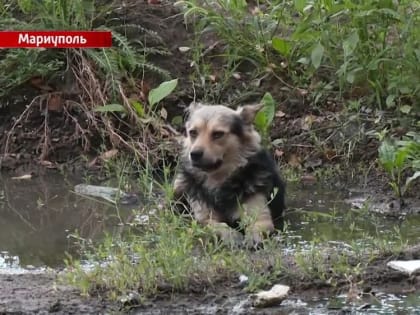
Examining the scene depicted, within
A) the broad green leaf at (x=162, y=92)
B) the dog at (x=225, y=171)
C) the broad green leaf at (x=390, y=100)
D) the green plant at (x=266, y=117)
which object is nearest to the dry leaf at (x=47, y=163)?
the broad green leaf at (x=162, y=92)

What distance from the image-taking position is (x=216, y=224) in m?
6.00

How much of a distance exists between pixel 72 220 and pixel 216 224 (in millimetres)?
1314

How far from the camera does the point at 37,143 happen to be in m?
8.77

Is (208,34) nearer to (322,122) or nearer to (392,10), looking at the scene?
(322,122)

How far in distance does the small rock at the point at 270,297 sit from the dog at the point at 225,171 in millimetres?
1673

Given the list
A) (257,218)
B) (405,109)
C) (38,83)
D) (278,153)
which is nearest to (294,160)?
(278,153)

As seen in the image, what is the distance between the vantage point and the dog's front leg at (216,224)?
573 centimetres

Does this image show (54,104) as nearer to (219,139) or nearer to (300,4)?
(300,4)

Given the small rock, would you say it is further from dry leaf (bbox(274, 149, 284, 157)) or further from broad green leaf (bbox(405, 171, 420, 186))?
dry leaf (bbox(274, 149, 284, 157))

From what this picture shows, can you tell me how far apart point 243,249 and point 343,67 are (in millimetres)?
2935

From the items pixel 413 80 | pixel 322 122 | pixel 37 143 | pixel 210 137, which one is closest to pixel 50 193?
pixel 37 143

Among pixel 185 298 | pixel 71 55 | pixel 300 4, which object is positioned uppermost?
pixel 300 4

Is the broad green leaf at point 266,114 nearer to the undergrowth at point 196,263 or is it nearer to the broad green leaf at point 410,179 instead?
the broad green leaf at point 410,179

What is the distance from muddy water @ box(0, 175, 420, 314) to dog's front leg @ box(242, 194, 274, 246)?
18cm
